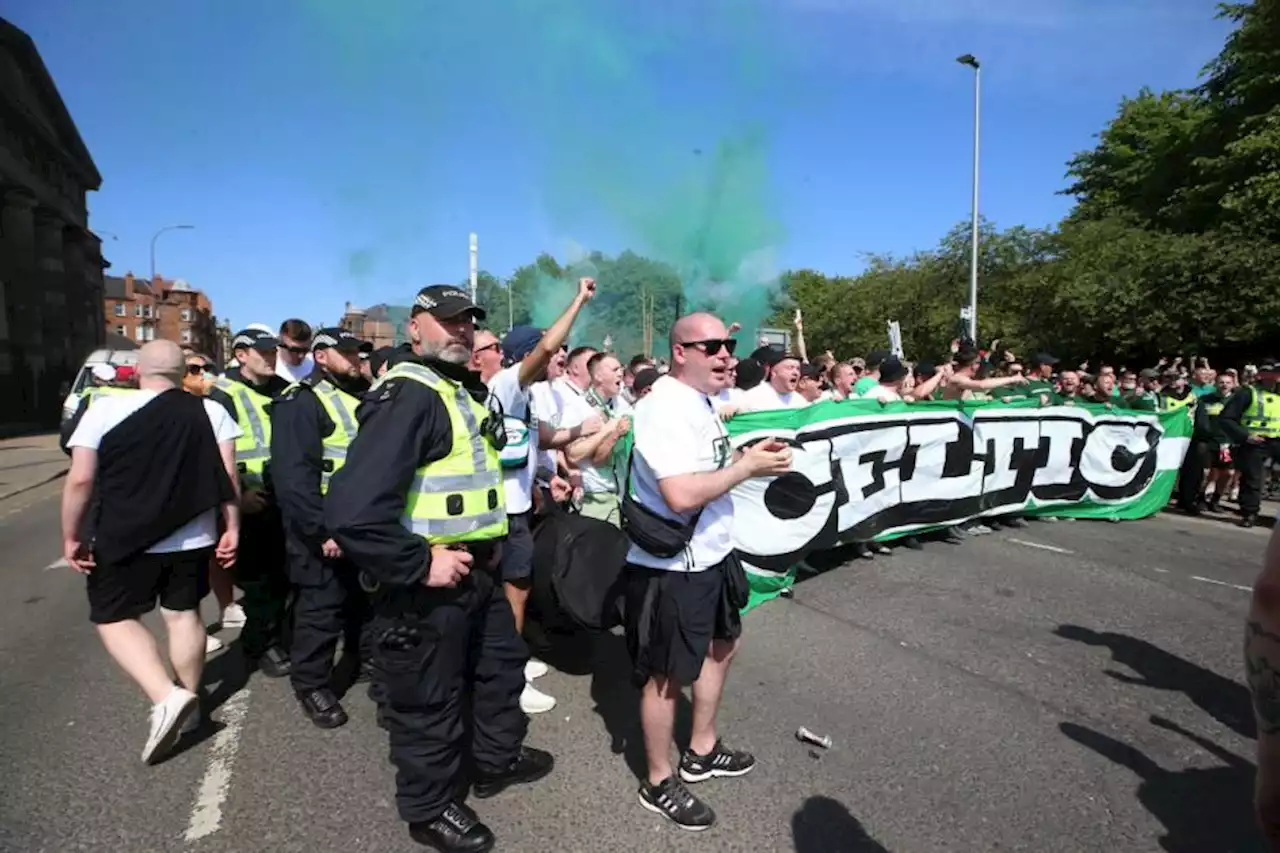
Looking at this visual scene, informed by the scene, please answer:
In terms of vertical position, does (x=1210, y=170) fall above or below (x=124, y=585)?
above

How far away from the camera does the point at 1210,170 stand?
912 inches

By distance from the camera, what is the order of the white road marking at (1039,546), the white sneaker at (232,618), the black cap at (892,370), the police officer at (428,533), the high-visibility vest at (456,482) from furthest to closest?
the black cap at (892,370) → the white road marking at (1039,546) → the white sneaker at (232,618) → the high-visibility vest at (456,482) → the police officer at (428,533)

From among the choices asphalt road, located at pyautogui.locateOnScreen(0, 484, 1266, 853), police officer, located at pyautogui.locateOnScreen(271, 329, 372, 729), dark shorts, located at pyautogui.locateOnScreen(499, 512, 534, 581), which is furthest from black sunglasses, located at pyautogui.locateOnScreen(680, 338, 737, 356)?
police officer, located at pyautogui.locateOnScreen(271, 329, 372, 729)

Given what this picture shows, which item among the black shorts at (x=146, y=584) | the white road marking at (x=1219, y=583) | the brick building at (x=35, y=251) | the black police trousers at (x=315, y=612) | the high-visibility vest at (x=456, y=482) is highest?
the brick building at (x=35, y=251)

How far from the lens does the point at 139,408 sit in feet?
10.8

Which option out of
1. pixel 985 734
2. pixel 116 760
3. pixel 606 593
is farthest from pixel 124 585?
pixel 985 734

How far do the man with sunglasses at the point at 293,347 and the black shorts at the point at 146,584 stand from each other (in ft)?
5.37

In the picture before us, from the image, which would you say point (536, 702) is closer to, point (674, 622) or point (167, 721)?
point (674, 622)

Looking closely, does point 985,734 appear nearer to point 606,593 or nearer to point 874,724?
point 874,724

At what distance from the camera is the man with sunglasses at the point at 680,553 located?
2.72 m

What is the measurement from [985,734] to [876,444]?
3262mm

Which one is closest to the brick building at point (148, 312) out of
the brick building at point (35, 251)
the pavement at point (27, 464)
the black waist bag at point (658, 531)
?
the brick building at point (35, 251)

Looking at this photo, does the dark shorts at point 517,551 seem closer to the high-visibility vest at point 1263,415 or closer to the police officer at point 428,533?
the police officer at point 428,533

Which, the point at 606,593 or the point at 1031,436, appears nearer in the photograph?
the point at 606,593
